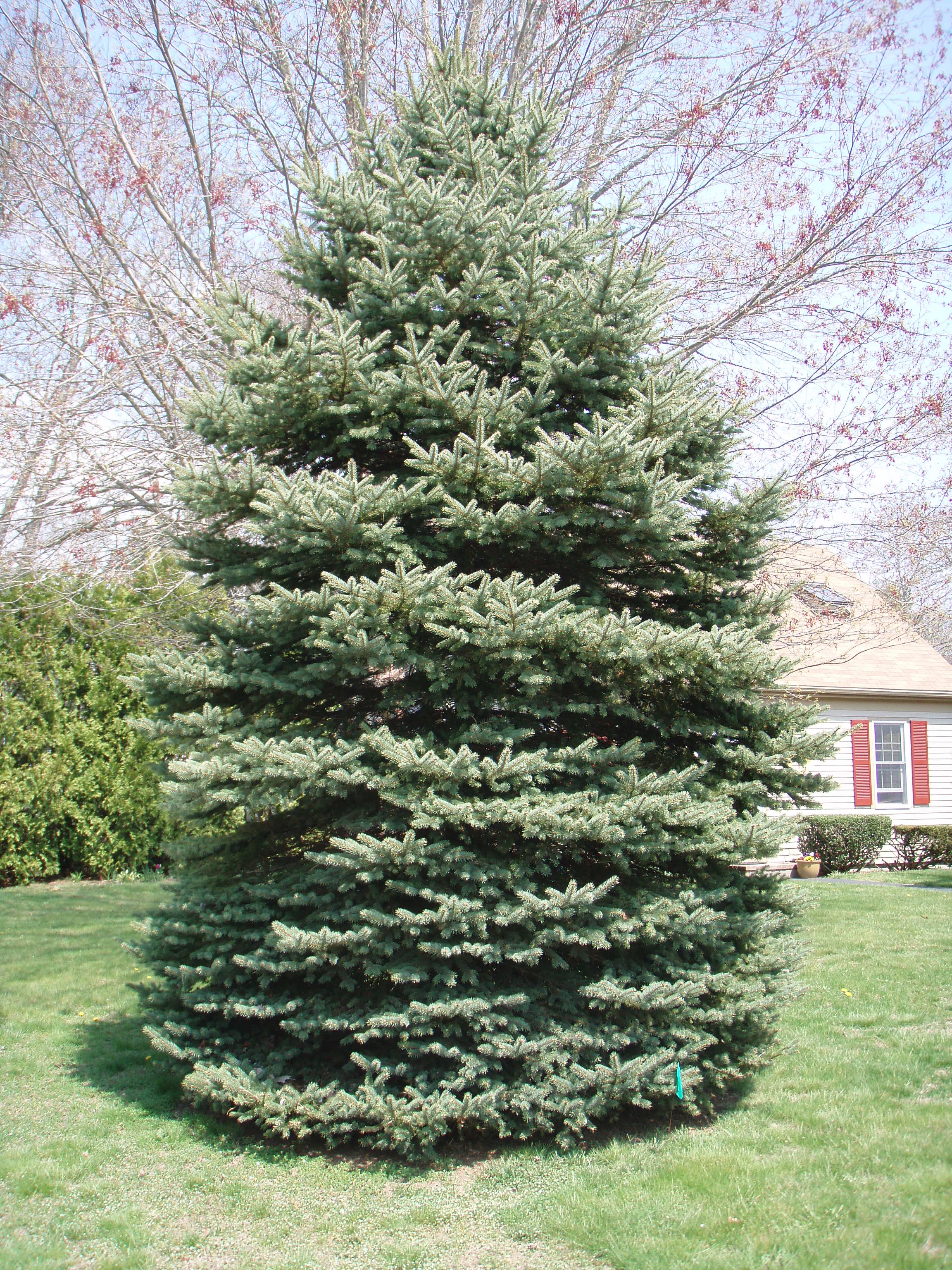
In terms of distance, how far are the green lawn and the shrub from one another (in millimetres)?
9687

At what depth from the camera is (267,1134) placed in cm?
418

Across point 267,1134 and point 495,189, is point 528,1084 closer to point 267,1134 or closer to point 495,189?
point 267,1134

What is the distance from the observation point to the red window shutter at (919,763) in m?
16.8

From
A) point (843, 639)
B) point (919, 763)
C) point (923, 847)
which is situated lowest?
point (923, 847)

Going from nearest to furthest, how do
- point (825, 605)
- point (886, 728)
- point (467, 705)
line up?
point (467, 705) < point (825, 605) < point (886, 728)

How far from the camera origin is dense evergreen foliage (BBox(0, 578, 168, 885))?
11656mm

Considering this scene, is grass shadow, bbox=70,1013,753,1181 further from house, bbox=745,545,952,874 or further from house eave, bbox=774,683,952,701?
house, bbox=745,545,952,874

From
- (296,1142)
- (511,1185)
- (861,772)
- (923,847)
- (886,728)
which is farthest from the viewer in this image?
(886,728)

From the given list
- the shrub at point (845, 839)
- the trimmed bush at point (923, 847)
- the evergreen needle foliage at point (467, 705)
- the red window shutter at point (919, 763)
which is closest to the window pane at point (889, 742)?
the red window shutter at point (919, 763)

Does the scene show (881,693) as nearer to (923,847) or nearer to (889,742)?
(889,742)

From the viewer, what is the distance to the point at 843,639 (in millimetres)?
9750

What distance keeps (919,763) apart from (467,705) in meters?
15.0

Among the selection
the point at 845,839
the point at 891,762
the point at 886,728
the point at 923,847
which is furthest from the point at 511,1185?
the point at 886,728

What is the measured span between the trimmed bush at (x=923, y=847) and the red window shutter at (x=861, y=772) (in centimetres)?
74
